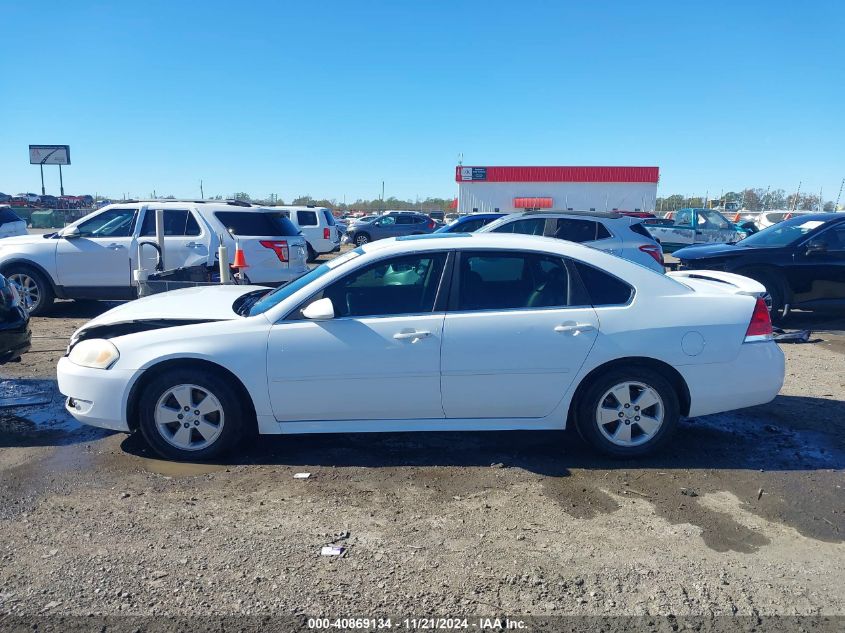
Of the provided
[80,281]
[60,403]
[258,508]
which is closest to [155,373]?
[258,508]

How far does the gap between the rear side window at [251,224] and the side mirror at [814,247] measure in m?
7.80

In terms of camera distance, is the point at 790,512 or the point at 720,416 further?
the point at 720,416

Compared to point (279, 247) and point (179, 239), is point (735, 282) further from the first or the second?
point (179, 239)

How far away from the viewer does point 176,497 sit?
421cm

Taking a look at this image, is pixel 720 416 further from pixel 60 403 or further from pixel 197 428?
pixel 60 403

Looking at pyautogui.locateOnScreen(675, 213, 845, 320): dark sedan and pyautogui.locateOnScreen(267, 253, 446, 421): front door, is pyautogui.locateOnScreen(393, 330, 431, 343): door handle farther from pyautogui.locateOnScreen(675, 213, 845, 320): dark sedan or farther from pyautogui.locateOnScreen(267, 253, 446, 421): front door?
pyautogui.locateOnScreen(675, 213, 845, 320): dark sedan

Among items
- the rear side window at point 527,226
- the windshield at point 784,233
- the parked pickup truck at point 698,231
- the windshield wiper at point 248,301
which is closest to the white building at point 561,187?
the parked pickup truck at point 698,231

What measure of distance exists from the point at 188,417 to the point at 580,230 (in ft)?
24.9

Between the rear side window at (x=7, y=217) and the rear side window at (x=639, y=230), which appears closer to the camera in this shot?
the rear side window at (x=639, y=230)

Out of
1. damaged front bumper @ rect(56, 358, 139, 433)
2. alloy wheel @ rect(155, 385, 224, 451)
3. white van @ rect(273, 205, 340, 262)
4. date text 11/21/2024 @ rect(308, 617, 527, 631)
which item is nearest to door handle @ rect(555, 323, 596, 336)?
date text 11/21/2024 @ rect(308, 617, 527, 631)

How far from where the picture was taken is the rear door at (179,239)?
411 inches

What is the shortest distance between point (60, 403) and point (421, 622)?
4676 millimetres

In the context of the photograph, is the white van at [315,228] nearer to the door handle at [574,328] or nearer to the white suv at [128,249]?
the white suv at [128,249]

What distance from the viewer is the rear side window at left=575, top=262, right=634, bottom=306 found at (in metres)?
4.74
